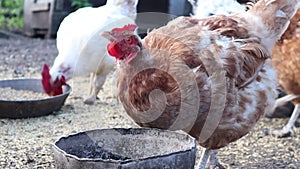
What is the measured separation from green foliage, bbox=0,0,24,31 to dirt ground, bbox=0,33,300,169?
174 inches

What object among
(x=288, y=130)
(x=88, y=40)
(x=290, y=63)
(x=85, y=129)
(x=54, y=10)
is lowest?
(x=54, y=10)

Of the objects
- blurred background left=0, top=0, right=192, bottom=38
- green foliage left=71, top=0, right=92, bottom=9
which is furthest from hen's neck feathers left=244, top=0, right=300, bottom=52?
green foliage left=71, top=0, right=92, bottom=9

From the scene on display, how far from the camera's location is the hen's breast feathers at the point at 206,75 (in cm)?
230

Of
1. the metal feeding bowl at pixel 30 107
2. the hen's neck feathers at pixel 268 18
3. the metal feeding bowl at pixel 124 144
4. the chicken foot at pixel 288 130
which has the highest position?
the hen's neck feathers at pixel 268 18

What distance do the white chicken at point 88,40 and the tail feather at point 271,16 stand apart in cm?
139

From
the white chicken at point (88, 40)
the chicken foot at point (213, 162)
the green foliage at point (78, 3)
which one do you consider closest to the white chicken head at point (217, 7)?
the white chicken at point (88, 40)

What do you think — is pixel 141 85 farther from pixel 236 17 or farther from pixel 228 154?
pixel 228 154

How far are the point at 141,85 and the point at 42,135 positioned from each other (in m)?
1.27

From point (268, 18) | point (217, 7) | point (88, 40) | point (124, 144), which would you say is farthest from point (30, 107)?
point (268, 18)

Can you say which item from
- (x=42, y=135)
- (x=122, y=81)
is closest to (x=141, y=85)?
(x=122, y=81)

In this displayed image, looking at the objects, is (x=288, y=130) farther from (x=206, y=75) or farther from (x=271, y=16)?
(x=206, y=75)

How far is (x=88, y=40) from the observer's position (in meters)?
3.82

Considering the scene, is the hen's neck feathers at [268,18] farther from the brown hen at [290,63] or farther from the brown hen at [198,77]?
the brown hen at [290,63]

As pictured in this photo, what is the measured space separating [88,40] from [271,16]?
1596 mm
